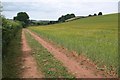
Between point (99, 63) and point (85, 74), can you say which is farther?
point (99, 63)

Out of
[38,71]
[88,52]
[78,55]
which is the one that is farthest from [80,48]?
[38,71]

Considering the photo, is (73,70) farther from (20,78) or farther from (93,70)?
(20,78)

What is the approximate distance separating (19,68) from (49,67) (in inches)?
56.5

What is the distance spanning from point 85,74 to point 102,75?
0.71 metres

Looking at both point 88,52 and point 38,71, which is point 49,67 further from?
point 88,52

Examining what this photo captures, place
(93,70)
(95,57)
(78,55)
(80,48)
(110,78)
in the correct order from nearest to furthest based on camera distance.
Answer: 1. (110,78)
2. (93,70)
3. (95,57)
4. (78,55)
5. (80,48)

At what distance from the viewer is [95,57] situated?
47.3 ft

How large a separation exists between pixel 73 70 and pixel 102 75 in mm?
1597

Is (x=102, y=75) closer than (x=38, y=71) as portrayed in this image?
Yes

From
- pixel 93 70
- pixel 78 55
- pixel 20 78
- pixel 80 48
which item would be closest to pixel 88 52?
pixel 78 55

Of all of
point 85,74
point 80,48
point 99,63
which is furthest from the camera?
point 80,48

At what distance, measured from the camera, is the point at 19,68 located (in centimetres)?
1312

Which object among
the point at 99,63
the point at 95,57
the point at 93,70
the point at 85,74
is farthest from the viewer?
the point at 95,57

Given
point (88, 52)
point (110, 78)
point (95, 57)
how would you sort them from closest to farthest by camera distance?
1. point (110, 78)
2. point (95, 57)
3. point (88, 52)
